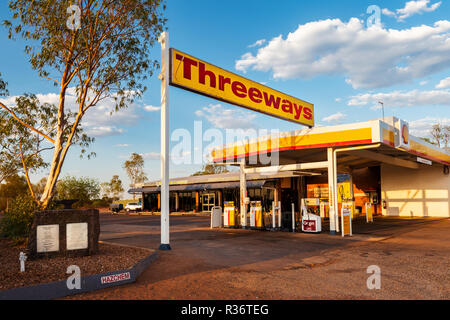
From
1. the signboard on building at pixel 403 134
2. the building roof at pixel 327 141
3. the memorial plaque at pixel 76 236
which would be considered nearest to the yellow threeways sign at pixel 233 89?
the building roof at pixel 327 141

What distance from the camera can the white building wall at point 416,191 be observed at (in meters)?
24.6

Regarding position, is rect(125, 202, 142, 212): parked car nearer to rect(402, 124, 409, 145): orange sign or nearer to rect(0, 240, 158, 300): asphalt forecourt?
rect(0, 240, 158, 300): asphalt forecourt

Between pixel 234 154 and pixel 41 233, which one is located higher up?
pixel 234 154

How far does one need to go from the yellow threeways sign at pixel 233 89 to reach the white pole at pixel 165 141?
23 centimetres

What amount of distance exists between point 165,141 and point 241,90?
4474 mm

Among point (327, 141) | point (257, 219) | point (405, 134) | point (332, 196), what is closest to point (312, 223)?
point (332, 196)

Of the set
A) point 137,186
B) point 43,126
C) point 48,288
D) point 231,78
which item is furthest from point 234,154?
point 137,186

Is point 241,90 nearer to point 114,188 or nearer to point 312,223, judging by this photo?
point 312,223

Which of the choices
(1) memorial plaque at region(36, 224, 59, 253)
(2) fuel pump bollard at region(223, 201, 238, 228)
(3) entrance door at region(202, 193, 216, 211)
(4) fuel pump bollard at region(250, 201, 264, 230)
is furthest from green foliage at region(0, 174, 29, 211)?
(1) memorial plaque at region(36, 224, 59, 253)

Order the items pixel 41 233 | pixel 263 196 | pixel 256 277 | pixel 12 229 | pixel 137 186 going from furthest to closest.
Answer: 1. pixel 137 186
2. pixel 263 196
3. pixel 12 229
4. pixel 41 233
5. pixel 256 277

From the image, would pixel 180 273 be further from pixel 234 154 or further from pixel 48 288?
pixel 234 154

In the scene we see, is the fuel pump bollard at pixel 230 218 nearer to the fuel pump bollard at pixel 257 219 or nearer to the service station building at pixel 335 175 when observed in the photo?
the service station building at pixel 335 175

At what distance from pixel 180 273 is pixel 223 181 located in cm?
Answer: 2765

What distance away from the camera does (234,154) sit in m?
18.1
